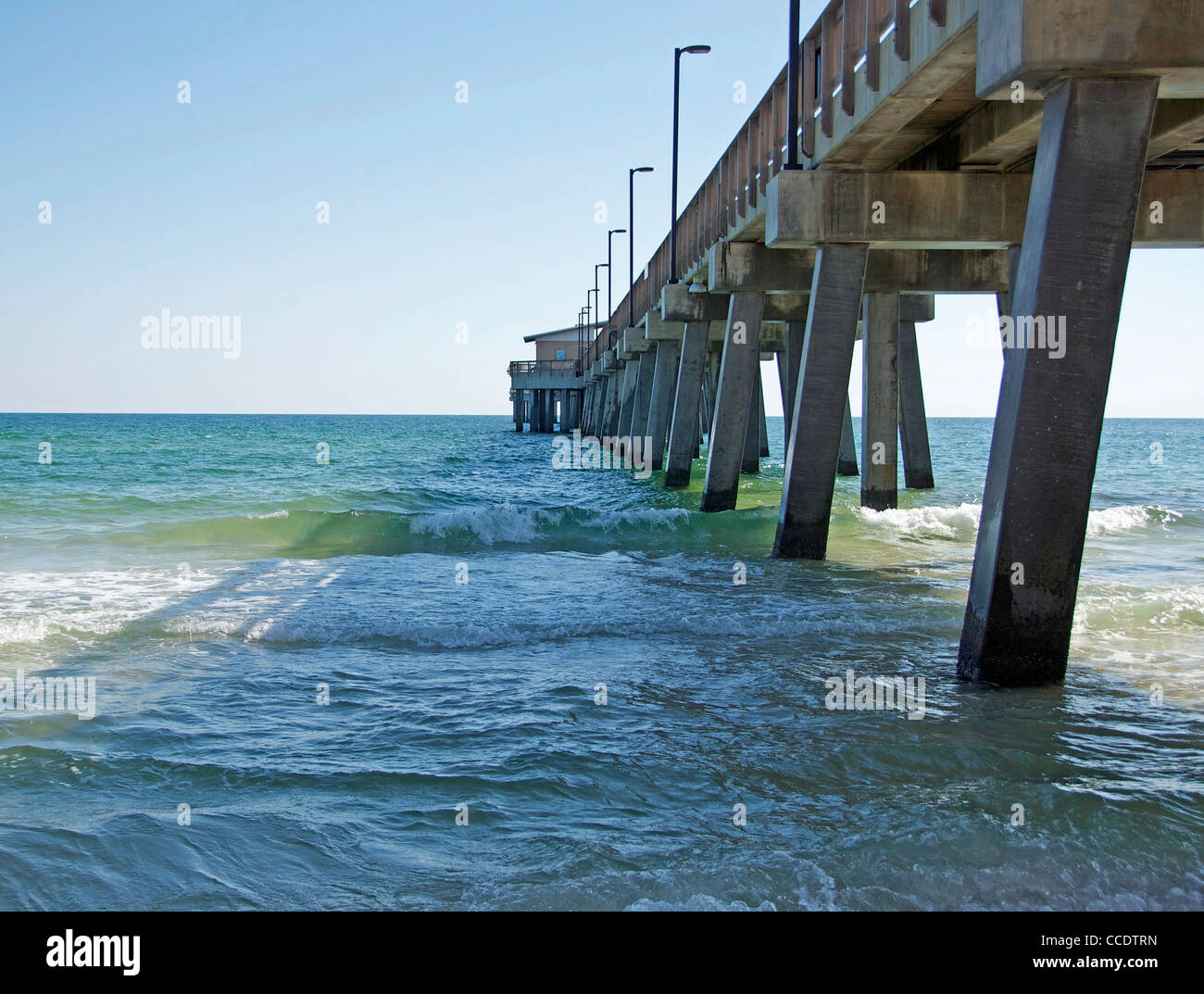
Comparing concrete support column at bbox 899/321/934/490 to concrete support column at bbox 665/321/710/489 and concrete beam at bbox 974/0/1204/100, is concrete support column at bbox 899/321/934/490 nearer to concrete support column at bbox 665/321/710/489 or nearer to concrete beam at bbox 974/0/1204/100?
concrete support column at bbox 665/321/710/489

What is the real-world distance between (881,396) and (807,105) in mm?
8885

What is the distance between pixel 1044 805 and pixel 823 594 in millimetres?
6656

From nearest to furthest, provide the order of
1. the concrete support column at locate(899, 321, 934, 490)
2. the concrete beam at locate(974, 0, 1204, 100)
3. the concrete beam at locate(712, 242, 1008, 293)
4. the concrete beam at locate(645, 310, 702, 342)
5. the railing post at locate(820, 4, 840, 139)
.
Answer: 1. the concrete beam at locate(974, 0, 1204, 100)
2. the railing post at locate(820, 4, 840, 139)
3. the concrete beam at locate(712, 242, 1008, 293)
4. the concrete support column at locate(899, 321, 934, 490)
5. the concrete beam at locate(645, 310, 702, 342)

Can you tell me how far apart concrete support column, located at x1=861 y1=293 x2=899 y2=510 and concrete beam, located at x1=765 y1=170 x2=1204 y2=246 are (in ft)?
23.6

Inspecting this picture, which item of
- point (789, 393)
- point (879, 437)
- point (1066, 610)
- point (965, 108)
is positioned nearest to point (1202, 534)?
point (879, 437)

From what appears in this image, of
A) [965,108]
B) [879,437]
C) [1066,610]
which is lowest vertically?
[1066,610]

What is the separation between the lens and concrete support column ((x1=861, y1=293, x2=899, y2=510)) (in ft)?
67.5

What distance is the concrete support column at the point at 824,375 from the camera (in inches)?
530

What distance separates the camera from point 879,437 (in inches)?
834

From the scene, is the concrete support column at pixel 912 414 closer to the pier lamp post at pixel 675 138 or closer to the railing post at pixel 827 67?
the pier lamp post at pixel 675 138

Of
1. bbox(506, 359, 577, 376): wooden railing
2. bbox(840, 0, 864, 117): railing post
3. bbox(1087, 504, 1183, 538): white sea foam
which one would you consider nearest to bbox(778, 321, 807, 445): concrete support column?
bbox(1087, 504, 1183, 538): white sea foam

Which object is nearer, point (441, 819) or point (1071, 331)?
point (441, 819)

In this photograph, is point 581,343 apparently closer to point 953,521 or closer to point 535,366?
point 535,366
